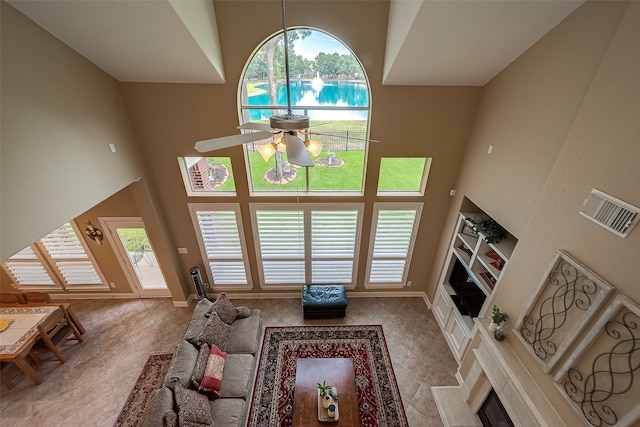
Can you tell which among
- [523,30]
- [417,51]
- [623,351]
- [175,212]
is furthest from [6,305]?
[523,30]

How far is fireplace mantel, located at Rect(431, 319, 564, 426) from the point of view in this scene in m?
2.51

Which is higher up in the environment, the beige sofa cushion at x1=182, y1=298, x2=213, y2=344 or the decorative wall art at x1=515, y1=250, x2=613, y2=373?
the decorative wall art at x1=515, y1=250, x2=613, y2=373

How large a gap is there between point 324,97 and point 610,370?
4.21 meters

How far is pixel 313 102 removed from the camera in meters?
4.05

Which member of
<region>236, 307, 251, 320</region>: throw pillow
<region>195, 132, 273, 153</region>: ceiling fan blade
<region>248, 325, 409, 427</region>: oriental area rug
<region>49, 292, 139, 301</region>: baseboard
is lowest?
<region>248, 325, 409, 427</region>: oriental area rug

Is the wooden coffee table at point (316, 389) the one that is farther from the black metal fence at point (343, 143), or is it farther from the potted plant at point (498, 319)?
the black metal fence at point (343, 143)

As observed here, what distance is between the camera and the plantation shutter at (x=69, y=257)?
5.00 metres

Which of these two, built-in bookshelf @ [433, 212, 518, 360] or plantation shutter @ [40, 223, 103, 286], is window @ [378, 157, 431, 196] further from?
plantation shutter @ [40, 223, 103, 286]

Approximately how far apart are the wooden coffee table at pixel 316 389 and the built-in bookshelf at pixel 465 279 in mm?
1948

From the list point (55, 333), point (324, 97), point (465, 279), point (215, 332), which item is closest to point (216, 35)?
point (324, 97)

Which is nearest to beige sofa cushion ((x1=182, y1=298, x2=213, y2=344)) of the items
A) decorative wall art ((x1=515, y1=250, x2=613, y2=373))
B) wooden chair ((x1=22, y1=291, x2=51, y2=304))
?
wooden chair ((x1=22, y1=291, x2=51, y2=304))

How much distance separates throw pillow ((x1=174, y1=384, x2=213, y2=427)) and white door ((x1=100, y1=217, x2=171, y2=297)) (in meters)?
2.91

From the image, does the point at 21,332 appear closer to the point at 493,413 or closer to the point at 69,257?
the point at 69,257

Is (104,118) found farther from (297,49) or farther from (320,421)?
(320,421)
